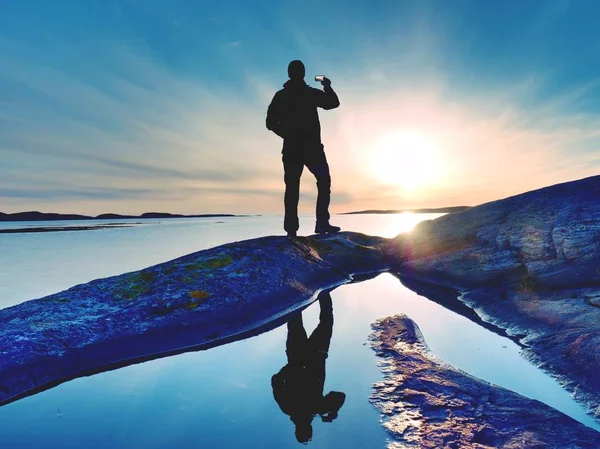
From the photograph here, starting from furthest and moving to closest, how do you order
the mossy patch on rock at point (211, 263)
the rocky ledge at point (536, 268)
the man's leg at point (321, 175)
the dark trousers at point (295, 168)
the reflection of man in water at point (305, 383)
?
the man's leg at point (321, 175) < the dark trousers at point (295, 168) < the mossy patch on rock at point (211, 263) < the rocky ledge at point (536, 268) < the reflection of man in water at point (305, 383)

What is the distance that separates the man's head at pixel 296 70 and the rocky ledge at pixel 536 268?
6.68m

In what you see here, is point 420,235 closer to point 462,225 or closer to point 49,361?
point 462,225

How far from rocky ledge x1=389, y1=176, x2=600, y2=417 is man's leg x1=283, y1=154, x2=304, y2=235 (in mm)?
4327

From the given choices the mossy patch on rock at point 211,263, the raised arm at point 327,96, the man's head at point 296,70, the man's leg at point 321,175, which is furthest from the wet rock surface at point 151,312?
the man's head at point 296,70

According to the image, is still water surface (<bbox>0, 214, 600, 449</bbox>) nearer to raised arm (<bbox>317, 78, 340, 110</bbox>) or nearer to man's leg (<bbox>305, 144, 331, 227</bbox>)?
man's leg (<bbox>305, 144, 331, 227</bbox>)

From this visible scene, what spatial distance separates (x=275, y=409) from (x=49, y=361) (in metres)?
3.07

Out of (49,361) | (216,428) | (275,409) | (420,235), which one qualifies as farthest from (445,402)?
(420,235)

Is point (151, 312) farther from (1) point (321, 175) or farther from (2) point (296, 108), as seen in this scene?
(1) point (321, 175)

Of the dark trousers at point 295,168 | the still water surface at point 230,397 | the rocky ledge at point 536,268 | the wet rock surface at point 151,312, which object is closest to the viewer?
the still water surface at point 230,397

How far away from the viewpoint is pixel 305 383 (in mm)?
4160

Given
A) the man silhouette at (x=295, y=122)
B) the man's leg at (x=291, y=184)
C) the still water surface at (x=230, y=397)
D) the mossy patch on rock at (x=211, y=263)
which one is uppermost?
the man silhouette at (x=295, y=122)

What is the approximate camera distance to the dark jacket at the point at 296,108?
10.3m

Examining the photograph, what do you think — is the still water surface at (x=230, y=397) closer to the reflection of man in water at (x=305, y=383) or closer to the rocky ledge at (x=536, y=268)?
the reflection of man in water at (x=305, y=383)

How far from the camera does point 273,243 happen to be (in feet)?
29.6
